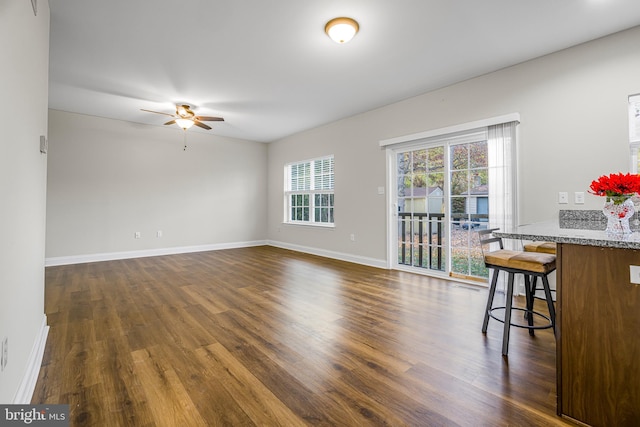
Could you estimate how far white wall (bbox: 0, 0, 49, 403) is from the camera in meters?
1.20

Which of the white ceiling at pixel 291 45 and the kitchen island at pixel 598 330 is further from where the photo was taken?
the white ceiling at pixel 291 45

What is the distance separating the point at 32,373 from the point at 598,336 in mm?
2984

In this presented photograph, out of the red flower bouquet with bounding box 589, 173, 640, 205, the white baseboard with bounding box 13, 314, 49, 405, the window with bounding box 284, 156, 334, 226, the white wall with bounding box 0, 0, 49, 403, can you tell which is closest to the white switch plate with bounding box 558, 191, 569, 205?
the red flower bouquet with bounding box 589, 173, 640, 205

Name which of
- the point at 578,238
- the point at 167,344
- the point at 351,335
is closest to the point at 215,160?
the point at 167,344

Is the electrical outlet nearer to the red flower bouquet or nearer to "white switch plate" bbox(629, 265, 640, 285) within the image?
"white switch plate" bbox(629, 265, 640, 285)

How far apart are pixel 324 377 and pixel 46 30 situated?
3.31 metres

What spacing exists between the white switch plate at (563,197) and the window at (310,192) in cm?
360

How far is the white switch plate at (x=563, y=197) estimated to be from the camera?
2930 millimetres

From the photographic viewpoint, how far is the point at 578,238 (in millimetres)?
1333

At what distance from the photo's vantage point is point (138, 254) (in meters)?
5.66

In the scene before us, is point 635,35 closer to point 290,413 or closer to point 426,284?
point 426,284

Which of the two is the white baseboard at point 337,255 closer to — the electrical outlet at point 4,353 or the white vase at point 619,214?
the white vase at point 619,214

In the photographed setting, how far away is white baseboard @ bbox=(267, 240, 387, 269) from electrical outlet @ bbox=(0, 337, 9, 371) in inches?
163

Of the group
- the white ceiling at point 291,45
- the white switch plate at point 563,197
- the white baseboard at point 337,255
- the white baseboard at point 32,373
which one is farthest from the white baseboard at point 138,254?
the white switch plate at point 563,197
